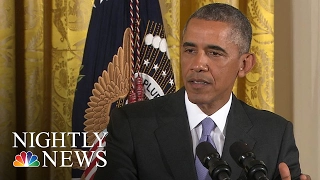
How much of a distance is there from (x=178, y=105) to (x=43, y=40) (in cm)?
86

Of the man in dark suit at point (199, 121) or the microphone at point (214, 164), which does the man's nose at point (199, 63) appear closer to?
the man in dark suit at point (199, 121)

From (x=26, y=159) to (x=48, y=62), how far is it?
46cm

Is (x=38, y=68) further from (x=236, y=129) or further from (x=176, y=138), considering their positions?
(x=236, y=129)

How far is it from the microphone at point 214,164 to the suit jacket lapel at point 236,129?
1.79ft

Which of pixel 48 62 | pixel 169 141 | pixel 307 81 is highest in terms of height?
pixel 48 62

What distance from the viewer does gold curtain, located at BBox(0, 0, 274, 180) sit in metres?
2.31

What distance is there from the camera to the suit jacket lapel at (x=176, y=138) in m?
1.75

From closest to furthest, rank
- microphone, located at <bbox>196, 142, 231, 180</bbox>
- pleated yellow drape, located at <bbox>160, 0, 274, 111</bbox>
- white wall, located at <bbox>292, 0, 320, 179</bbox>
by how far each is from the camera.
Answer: microphone, located at <bbox>196, 142, 231, 180</bbox> < pleated yellow drape, located at <bbox>160, 0, 274, 111</bbox> < white wall, located at <bbox>292, 0, 320, 179</bbox>

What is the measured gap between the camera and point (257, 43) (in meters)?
2.65

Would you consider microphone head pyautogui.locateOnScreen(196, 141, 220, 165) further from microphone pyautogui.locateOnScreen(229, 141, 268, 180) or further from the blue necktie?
the blue necktie

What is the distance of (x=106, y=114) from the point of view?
93.6 inches

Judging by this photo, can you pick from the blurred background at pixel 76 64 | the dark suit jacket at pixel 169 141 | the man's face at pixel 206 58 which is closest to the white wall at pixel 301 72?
the blurred background at pixel 76 64

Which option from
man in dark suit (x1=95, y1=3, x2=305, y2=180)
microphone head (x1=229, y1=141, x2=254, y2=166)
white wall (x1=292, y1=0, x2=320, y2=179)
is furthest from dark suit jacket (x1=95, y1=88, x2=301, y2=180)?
white wall (x1=292, y1=0, x2=320, y2=179)

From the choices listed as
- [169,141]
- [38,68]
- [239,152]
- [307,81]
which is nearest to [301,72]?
[307,81]
